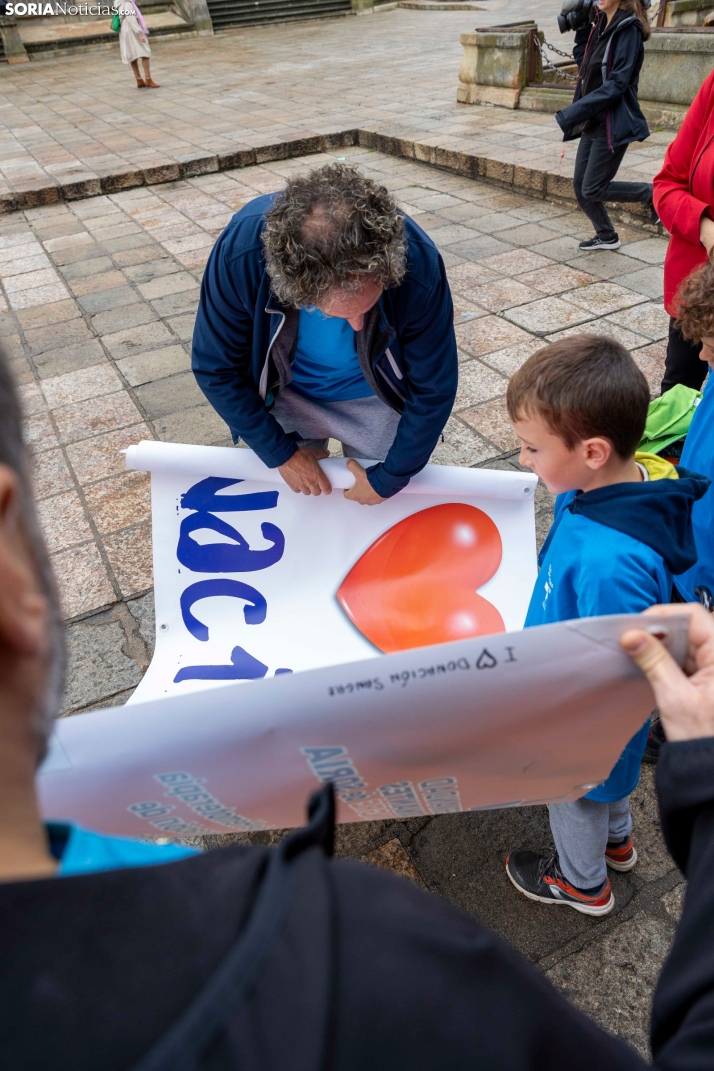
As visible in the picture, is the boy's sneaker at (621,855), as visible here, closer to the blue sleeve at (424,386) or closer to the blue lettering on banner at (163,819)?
the blue lettering on banner at (163,819)

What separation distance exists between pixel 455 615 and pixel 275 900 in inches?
76.0

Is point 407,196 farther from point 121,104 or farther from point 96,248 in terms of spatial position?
point 121,104

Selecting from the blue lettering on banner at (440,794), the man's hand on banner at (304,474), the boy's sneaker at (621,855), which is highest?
the man's hand on banner at (304,474)

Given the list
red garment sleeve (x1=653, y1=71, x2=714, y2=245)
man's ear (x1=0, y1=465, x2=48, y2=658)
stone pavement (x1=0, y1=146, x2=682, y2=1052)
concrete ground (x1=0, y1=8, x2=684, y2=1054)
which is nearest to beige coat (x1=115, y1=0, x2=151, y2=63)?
concrete ground (x1=0, y1=8, x2=684, y2=1054)

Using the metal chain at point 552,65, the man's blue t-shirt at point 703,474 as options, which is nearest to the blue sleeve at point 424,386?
the man's blue t-shirt at point 703,474

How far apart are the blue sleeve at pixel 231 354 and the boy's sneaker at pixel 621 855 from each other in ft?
4.91

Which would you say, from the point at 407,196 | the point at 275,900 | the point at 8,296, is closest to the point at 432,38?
the point at 407,196

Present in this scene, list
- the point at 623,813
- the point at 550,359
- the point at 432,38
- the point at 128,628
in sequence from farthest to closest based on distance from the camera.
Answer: the point at 432,38, the point at 128,628, the point at 623,813, the point at 550,359

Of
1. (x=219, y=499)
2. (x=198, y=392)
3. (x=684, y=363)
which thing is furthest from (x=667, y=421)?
(x=198, y=392)

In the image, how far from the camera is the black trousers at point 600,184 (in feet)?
16.8

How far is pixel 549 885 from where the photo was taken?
1.83 metres

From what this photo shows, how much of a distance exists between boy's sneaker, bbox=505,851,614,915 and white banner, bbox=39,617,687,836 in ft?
2.23

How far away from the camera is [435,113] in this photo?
9.44 metres

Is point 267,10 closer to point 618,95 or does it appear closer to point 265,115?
point 265,115
